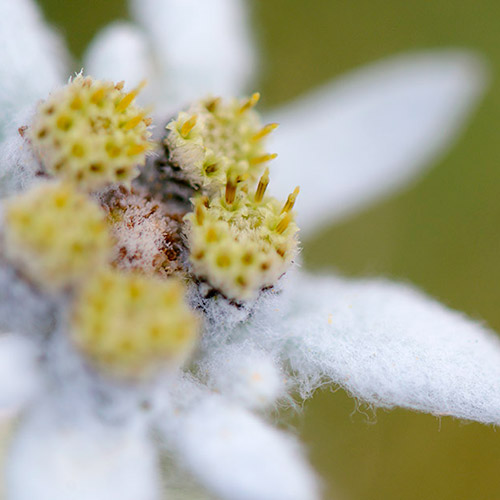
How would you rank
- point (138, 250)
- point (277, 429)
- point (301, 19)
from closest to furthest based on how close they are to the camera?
point (277, 429) < point (138, 250) < point (301, 19)

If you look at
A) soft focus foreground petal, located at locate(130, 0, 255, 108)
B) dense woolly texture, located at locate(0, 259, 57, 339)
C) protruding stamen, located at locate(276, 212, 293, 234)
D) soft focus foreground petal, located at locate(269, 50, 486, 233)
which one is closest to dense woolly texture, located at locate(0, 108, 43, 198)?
dense woolly texture, located at locate(0, 259, 57, 339)

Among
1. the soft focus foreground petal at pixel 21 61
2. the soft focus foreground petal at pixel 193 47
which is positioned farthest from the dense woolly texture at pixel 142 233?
the soft focus foreground petal at pixel 193 47

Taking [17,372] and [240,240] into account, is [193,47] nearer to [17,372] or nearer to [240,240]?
[240,240]

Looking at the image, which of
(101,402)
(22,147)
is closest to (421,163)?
(22,147)

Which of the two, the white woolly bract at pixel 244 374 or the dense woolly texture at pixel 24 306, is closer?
the dense woolly texture at pixel 24 306

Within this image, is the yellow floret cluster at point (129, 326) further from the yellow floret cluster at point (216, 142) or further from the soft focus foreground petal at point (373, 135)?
the soft focus foreground petal at point (373, 135)

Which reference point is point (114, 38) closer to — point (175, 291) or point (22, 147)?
point (22, 147)

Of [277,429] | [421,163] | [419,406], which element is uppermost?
[421,163]
